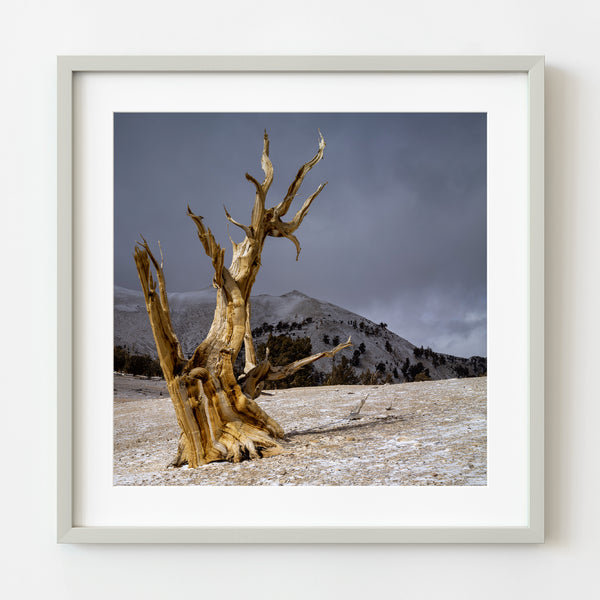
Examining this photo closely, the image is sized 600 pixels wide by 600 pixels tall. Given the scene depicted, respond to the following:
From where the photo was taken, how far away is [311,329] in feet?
3.63

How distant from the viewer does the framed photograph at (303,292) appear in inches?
43.4

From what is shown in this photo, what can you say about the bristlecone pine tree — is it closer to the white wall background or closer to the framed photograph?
the framed photograph

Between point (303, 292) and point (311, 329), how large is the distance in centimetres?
8

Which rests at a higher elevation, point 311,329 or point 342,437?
point 311,329

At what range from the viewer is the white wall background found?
3.67ft

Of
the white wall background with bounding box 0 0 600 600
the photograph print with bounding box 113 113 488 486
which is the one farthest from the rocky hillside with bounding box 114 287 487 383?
the white wall background with bounding box 0 0 600 600

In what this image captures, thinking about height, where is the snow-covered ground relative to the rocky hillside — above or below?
below
